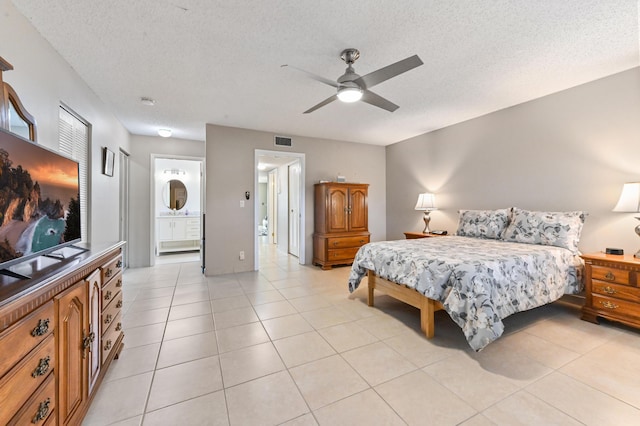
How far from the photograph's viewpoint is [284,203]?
6730mm

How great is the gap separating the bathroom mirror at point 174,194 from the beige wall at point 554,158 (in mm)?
5716

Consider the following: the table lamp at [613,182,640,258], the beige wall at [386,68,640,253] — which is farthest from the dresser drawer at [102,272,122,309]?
the beige wall at [386,68,640,253]

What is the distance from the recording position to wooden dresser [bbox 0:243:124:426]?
2.81ft

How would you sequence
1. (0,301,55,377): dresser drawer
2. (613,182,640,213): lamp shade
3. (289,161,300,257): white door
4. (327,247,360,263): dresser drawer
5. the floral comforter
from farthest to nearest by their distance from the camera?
(289,161,300,257): white door < (327,247,360,263): dresser drawer < (613,182,640,213): lamp shade < the floral comforter < (0,301,55,377): dresser drawer

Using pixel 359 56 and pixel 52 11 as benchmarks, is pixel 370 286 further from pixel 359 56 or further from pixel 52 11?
pixel 52 11

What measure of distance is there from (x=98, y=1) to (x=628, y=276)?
4.67 meters

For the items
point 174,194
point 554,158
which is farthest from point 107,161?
point 554,158

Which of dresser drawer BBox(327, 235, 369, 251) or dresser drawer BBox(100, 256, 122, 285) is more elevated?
dresser drawer BBox(100, 256, 122, 285)

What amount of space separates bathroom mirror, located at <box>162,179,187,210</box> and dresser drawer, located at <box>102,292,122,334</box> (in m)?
5.01

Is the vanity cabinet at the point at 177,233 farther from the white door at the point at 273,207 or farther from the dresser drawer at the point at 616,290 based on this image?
the dresser drawer at the point at 616,290

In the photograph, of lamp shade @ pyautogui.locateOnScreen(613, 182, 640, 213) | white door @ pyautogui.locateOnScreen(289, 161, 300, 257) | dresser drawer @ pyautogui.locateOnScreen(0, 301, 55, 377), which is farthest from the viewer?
white door @ pyautogui.locateOnScreen(289, 161, 300, 257)

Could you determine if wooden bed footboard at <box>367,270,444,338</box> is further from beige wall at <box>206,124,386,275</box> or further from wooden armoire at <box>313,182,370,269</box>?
beige wall at <box>206,124,386,275</box>

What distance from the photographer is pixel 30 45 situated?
1.92 meters

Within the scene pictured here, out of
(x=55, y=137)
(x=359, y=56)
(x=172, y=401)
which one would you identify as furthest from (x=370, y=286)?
(x=55, y=137)
